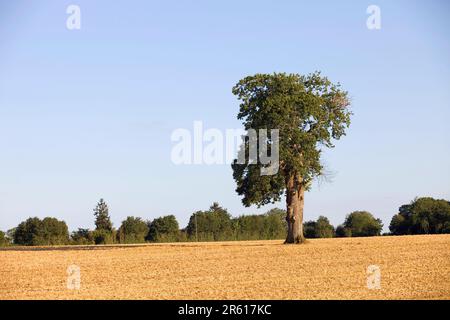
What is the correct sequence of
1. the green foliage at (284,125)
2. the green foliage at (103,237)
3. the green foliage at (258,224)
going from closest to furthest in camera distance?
the green foliage at (284,125) → the green foliage at (103,237) → the green foliage at (258,224)

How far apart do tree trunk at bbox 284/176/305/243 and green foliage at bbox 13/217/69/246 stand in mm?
43444

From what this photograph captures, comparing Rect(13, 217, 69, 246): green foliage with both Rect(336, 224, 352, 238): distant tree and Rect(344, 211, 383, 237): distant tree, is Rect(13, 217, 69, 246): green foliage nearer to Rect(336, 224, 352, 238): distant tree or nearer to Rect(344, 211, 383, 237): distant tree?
Rect(336, 224, 352, 238): distant tree

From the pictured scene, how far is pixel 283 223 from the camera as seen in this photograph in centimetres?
10725

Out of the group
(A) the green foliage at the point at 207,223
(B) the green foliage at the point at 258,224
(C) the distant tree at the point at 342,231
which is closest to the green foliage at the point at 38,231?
(A) the green foliage at the point at 207,223

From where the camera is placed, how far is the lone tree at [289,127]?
4897 centimetres

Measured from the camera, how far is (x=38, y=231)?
9019cm

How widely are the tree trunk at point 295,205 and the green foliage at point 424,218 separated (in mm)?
41563

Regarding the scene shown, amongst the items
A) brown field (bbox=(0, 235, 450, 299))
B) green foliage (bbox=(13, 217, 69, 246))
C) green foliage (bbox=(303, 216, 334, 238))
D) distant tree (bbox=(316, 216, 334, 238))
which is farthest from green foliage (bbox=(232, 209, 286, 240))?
brown field (bbox=(0, 235, 450, 299))

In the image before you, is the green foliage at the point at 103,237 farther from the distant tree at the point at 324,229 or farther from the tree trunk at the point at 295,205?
the tree trunk at the point at 295,205

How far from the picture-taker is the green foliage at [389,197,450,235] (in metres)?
89.0
